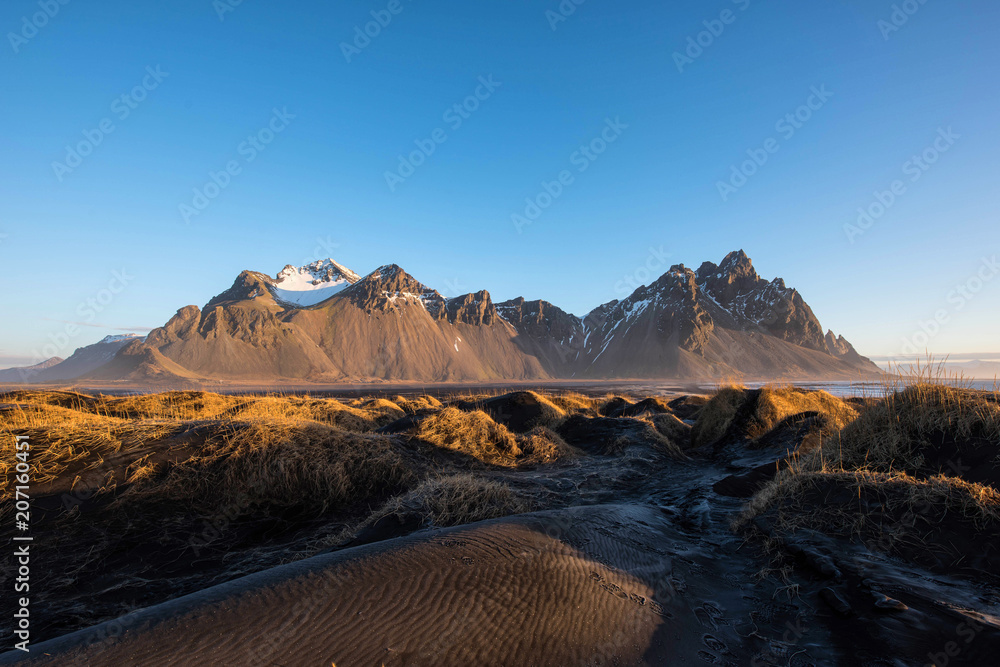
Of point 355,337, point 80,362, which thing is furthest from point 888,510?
point 80,362

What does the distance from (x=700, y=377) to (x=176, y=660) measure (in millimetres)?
140374

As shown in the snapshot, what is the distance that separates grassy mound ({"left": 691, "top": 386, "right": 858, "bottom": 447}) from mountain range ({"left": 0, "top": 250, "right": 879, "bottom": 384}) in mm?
103370

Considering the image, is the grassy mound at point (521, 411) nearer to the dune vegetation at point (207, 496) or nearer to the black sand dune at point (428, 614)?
the dune vegetation at point (207, 496)

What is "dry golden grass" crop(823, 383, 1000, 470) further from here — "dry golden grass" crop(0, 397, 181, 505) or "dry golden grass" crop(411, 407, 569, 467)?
"dry golden grass" crop(0, 397, 181, 505)

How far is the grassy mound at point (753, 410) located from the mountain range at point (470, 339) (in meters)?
103

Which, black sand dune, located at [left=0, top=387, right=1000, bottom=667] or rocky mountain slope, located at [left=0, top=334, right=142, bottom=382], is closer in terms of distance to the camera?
black sand dune, located at [left=0, top=387, right=1000, bottom=667]

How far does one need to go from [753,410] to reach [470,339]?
14141cm

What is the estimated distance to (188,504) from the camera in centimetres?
512

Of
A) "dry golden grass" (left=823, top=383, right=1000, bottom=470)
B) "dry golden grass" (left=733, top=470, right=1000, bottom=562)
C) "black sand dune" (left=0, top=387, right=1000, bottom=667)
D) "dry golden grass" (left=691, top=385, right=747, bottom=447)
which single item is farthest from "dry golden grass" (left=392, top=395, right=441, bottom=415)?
"dry golden grass" (left=733, top=470, right=1000, bottom=562)

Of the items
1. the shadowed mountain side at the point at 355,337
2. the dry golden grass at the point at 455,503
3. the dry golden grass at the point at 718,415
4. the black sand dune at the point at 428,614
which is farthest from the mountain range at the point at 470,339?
the black sand dune at the point at 428,614

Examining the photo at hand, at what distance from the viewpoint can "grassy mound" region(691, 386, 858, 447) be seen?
454 inches

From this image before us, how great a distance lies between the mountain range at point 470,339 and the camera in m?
107

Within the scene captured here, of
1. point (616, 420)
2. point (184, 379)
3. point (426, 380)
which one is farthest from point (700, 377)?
point (184, 379)

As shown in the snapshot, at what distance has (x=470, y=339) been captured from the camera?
152 meters
